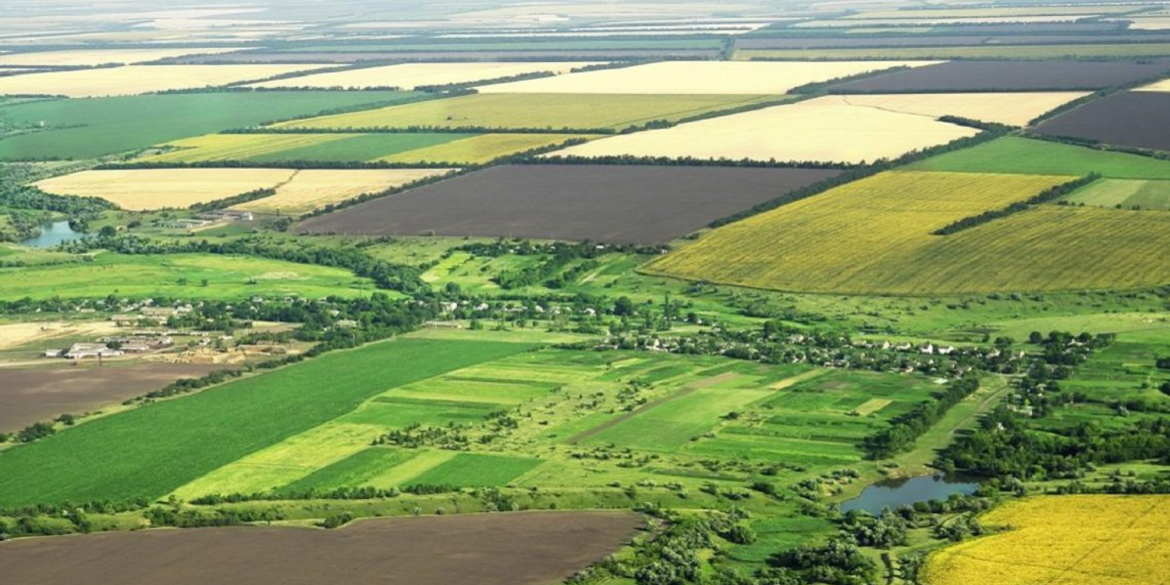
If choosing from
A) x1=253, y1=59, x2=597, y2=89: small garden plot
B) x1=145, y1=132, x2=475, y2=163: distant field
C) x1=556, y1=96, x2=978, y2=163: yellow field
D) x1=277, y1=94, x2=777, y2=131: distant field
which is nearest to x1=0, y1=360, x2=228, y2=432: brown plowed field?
x1=145, y1=132, x2=475, y2=163: distant field

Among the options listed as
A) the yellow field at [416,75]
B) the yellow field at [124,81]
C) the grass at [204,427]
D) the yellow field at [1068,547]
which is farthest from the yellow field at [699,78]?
the yellow field at [1068,547]

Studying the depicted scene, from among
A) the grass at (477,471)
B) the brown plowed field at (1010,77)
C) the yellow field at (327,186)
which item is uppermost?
the brown plowed field at (1010,77)

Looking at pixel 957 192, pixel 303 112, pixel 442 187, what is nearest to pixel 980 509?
pixel 957 192

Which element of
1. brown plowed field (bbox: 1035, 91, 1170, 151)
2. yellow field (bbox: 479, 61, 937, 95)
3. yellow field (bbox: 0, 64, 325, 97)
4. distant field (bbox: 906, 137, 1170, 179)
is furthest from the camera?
yellow field (bbox: 0, 64, 325, 97)

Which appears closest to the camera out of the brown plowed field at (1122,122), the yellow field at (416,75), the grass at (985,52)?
the brown plowed field at (1122,122)

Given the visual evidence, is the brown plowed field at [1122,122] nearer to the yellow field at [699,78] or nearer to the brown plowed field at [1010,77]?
the brown plowed field at [1010,77]

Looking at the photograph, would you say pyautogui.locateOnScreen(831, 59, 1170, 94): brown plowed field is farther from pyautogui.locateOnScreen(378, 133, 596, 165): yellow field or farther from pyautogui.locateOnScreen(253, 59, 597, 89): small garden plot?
pyautogui.locateOnScreen(253, 59, 597, 89): small garden plot

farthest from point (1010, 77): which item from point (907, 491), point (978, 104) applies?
point (907, 491)

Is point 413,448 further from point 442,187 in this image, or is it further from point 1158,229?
point 442,187
